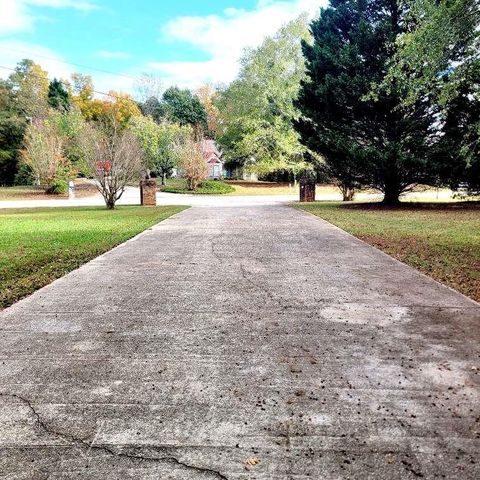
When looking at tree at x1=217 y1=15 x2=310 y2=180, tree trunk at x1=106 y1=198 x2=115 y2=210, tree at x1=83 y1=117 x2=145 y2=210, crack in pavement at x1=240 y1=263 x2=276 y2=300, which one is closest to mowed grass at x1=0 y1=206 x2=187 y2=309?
crack in pavement at x1=240 y1=263 x2=276 y2=300

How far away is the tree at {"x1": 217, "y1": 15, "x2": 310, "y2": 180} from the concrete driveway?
30.4m

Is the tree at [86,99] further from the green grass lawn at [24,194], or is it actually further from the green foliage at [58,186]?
the green foliage at [58,186]

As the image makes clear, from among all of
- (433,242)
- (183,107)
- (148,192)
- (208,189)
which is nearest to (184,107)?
(183,107)

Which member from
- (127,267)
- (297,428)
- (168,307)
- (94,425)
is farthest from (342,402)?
(127,267)

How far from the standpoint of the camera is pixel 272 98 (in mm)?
36000

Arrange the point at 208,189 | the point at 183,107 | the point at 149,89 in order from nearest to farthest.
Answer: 1. the point at 208,189
2. the point at 183,107
3. the point at 149,89

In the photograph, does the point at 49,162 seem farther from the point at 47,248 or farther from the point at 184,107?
the point at 184,107

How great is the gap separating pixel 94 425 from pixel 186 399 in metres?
0.55

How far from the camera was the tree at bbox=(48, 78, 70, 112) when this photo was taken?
50.1 metres

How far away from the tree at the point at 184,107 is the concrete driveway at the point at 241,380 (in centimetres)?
5363

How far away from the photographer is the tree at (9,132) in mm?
43469

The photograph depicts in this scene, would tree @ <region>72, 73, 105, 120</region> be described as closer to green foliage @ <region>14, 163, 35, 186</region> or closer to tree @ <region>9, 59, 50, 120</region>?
tree @ <region>9, 59, 50, 120</region>

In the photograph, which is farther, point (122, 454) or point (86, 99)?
point (86, 99)

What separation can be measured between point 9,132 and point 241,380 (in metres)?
48.2
